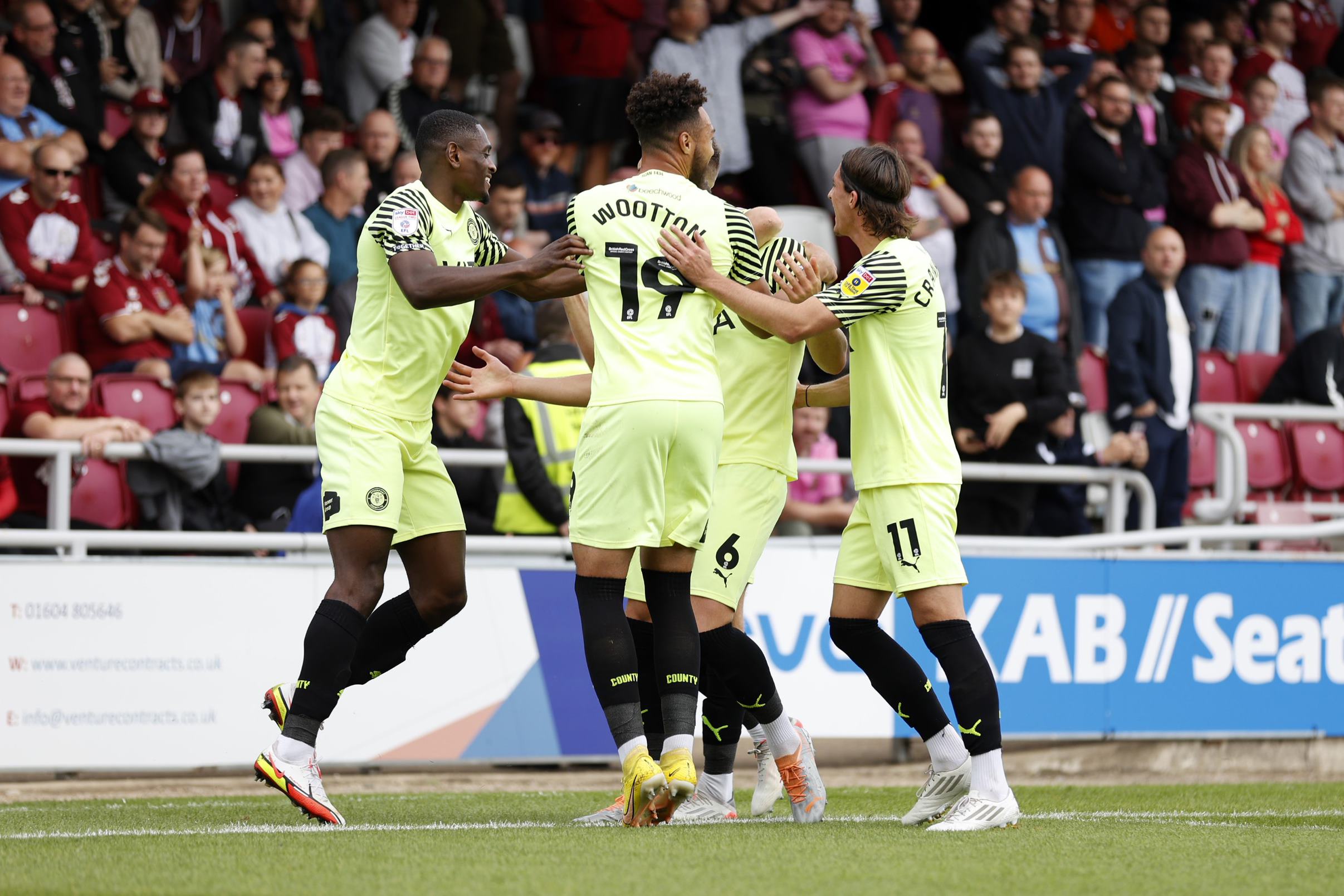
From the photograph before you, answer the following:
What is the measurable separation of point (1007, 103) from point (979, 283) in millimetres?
1869

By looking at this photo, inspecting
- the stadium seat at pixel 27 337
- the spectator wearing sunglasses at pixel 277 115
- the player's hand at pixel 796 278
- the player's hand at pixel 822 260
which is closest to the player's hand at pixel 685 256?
the player's hand at pixel 796 278

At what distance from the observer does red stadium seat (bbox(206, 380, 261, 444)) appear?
32.2 feet

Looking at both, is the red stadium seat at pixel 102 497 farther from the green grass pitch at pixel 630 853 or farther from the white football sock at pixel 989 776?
the white football sock at pixel 989 776

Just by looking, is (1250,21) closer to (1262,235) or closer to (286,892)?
(1262,235)

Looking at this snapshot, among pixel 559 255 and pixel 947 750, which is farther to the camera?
pixel 947 750

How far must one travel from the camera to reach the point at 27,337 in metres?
9.79

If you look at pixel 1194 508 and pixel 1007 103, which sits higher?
pixel 1007 103

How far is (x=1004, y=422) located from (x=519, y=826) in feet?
17.2

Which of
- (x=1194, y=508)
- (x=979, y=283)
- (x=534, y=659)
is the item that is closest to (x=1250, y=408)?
(x=1194, y=508)

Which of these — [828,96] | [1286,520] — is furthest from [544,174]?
[1286,520]

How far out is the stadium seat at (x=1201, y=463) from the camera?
1228 centimetres

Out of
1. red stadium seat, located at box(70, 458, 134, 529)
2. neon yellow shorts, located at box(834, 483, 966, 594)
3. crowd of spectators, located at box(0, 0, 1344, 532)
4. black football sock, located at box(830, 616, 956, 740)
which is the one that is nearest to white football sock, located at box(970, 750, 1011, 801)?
black football sock, located at box(830, 616, 956, 740)

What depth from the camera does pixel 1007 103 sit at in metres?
13.2

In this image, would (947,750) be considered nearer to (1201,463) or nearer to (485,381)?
(485,381)
